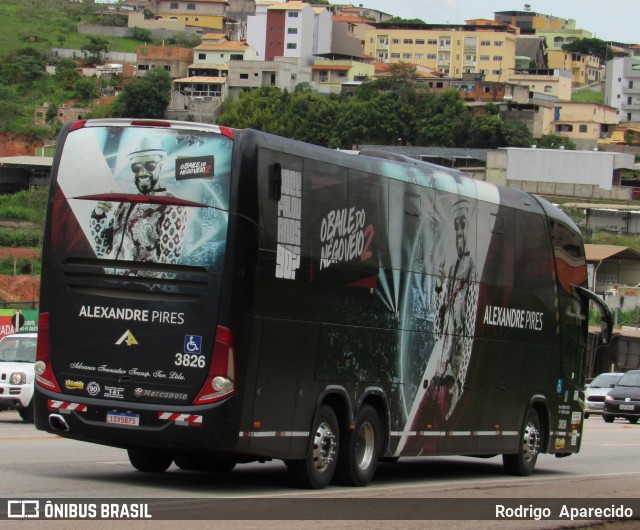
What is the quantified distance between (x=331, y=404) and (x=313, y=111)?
5259 inches

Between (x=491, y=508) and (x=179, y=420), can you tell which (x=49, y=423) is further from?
(x=491, y=508)

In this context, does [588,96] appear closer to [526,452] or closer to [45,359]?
[526,452]

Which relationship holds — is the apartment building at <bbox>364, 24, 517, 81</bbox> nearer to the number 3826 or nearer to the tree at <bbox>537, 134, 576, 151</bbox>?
the tree at <bbox>537, 134, 576, 151</bbox>

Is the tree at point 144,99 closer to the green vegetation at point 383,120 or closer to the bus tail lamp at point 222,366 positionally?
the green vegetation at point 383,120

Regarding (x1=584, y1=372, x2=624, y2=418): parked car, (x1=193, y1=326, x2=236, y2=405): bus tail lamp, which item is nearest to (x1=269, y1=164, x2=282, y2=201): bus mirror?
(x1=193, y1=326, x2=236, y2=405): bus tail lamp

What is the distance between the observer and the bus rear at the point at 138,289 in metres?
12.9

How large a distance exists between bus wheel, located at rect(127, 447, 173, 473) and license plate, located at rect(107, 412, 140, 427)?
1.71 m

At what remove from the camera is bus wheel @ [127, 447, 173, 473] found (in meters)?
14.9

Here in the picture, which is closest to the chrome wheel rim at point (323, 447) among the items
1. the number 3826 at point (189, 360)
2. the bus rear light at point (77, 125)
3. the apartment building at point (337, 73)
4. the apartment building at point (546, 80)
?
the number 3826 at point (189, 360)

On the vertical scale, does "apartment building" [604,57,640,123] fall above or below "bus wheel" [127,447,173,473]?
above

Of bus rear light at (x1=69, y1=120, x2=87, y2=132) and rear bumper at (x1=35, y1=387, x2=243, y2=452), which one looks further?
bus rear light at (x1=69, y1=120, x2=87, y2=132)

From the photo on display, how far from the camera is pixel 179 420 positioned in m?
12.9

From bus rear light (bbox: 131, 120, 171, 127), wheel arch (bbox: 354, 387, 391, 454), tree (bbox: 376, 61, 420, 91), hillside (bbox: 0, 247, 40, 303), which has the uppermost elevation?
tree (bbox: 376, 61, 420, 91)

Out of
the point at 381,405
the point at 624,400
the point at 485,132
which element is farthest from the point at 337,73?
the point at 381,405
